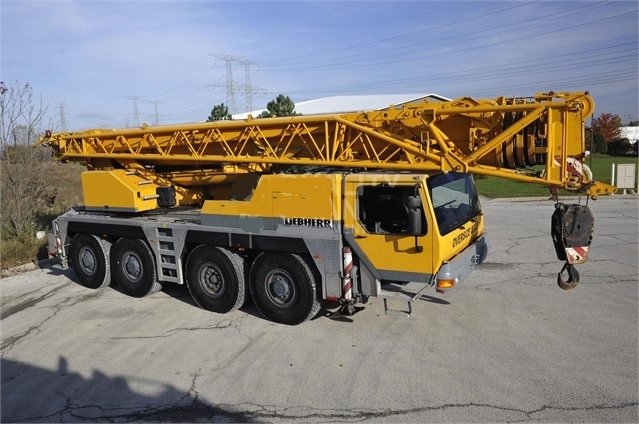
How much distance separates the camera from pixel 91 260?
29.6 ft

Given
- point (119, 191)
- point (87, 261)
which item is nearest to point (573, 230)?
point (119, 191)

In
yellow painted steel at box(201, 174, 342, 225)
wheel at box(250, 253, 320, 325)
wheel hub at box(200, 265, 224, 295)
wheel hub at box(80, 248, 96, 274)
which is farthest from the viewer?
wheel hub at box(80, 248, 96, 274)

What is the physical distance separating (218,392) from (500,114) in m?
4.57

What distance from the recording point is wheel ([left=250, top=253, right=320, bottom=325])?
6.44m

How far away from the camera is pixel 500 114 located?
5.99 metres

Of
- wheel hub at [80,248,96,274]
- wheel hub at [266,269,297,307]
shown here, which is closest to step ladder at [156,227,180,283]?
wheel hub at [266,269,297,307]

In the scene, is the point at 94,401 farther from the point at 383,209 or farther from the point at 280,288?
the point at 383,209

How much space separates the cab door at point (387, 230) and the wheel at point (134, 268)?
381cm

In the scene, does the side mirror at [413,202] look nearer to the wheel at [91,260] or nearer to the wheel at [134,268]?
the wheel at [134,268]

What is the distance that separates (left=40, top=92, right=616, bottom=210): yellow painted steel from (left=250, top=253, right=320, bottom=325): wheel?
1410 mm

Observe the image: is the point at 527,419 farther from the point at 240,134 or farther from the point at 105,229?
the point at 105,229

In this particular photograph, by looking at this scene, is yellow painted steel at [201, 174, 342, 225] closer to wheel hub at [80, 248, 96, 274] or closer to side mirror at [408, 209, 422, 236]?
side mirror at [408, 209, 422, 236]

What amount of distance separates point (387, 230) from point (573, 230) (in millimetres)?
2191

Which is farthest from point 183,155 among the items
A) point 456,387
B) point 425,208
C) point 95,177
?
point 456,387
